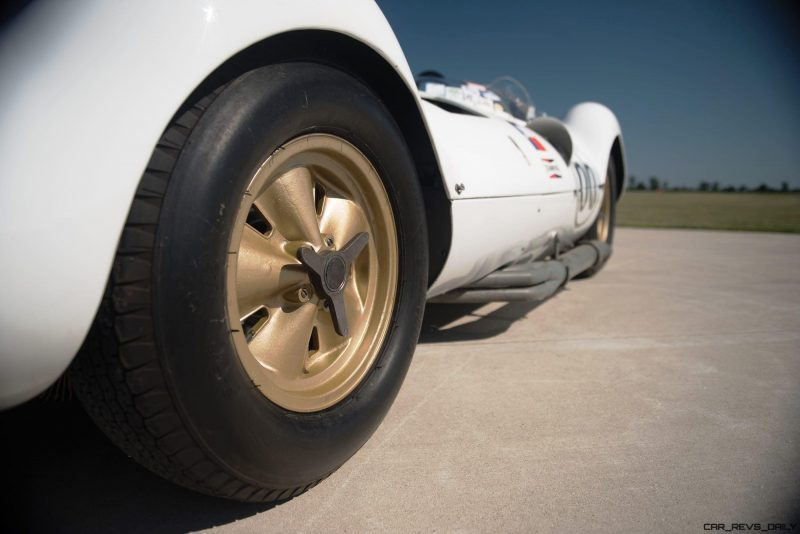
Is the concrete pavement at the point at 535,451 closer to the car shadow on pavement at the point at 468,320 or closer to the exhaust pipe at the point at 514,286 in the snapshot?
the car shadow on pavement at the point at 468,320

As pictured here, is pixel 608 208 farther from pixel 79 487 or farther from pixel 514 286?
pixel 79 487

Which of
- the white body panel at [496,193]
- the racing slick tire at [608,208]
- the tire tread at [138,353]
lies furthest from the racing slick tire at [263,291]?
the racing slick tire at [608,208]

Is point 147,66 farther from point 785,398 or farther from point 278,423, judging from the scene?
point 785,398

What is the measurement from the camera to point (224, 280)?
1148 millimetres

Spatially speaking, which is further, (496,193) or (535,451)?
(496,193)

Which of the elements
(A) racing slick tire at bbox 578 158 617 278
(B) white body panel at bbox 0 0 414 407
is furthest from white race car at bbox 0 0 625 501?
(A) racing slick tire at bbox 578 158 617 278

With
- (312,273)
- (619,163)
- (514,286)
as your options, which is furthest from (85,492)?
(619,163)

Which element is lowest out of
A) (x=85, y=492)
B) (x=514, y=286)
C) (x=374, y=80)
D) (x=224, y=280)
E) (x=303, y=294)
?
(x=85, y=492)

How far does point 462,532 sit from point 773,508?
2.63 ft

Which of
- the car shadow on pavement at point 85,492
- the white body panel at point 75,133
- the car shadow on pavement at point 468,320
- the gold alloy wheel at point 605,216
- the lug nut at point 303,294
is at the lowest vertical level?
the car shadow on pavement at point 468,320

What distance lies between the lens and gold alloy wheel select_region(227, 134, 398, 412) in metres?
1.35

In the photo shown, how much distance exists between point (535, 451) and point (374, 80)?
→ 3.93 ft

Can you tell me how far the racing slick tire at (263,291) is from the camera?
40.9 inches

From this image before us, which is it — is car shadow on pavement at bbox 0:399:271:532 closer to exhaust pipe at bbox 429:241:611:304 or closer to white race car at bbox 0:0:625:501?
white race car at bbox 0:0:625:501
